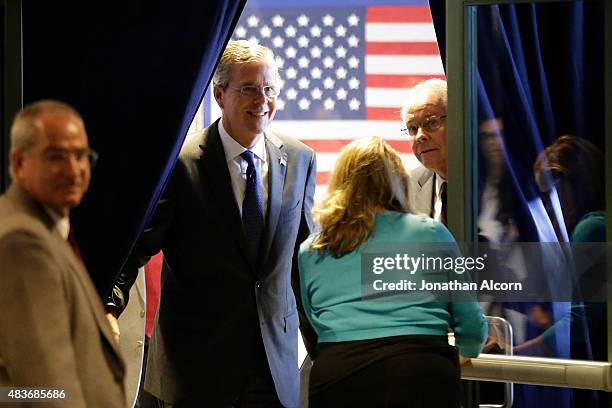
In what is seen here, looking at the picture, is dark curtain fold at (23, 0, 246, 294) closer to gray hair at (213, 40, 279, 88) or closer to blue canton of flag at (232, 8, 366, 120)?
gray hair at (213, 40, 279, 88)

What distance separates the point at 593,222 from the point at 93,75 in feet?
5.03

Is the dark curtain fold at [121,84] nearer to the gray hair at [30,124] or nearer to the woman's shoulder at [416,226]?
the gray hair at [30,124]

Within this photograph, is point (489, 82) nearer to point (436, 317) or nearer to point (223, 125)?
point (436, 317)

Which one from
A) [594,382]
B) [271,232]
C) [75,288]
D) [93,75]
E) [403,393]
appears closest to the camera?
[75,288]

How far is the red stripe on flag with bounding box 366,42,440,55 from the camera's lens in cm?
438

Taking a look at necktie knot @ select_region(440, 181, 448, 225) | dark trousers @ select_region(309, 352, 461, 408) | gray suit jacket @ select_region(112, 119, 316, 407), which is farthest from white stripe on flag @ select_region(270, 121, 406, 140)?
dark trousers @ select_region(309, 352, 461, 408)

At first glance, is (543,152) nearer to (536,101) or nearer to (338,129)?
(536,101)

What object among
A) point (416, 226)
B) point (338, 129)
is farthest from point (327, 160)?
point (416, 226)

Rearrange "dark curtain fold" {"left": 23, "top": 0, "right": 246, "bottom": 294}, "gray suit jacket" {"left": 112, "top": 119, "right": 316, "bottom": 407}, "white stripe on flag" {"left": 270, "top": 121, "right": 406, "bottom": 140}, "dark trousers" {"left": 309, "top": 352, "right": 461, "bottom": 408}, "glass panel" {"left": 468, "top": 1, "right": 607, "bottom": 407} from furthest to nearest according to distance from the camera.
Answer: "white stripe on flag" {"left": 270, "top": 121, "right": 406, "bottom": 140} → "gray suit jacket" {"left": 112, "top": 119, "right": 316, "bottom": 407} → "dark curtain fold" {"left": 23, "top": 0, "right": 246, "bottom": 294} → "glass panel" {"left": 468, "top": 1, "right": 607, "bottom": 407} → "dark trousers" {"left": 309, "top": 352, "right": 461, "bottom": 408}

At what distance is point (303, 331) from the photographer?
138 inches

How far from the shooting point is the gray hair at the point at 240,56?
371 centimetres

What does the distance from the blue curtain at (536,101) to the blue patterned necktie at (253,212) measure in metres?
0.84

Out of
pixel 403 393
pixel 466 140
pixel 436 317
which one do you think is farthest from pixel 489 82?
pixel 403 393

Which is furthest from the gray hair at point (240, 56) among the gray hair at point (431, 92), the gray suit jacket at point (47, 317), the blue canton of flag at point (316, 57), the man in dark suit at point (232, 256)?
the gray suit jacket at point (47, 317)
